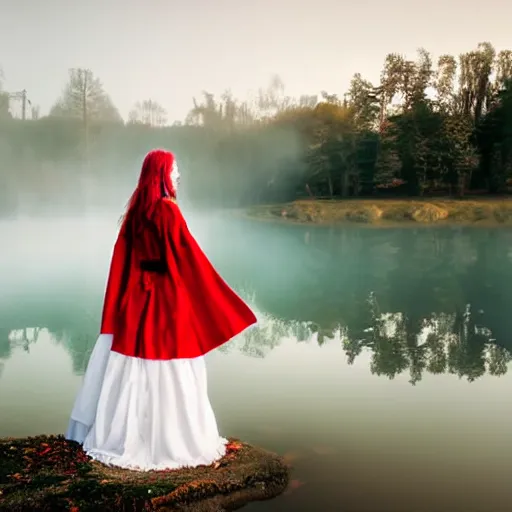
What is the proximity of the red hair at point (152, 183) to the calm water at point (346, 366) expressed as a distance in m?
1.55

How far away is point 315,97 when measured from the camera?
19219 millimetres

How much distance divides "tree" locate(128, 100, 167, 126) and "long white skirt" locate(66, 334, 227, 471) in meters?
16.1

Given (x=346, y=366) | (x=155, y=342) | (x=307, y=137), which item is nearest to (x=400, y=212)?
(x=307, y=137)

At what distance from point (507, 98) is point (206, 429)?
16.0 m

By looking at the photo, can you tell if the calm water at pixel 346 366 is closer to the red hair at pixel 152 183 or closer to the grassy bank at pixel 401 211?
the red hair at pixel 152 183

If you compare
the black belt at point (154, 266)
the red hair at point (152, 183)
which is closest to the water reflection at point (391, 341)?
the black belt at point (154, 266)

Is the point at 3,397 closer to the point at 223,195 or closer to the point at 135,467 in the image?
the point at 135,467

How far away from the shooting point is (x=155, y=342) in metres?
3.82

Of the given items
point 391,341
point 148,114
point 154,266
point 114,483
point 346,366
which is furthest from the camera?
point 148,114

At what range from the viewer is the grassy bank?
17719 millimetres

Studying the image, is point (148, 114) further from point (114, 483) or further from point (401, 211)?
point (114, 483)

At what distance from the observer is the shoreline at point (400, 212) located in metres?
17.7

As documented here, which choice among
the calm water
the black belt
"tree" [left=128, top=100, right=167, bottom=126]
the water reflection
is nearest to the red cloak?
the black belt

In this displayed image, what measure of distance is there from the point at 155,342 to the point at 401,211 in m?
15.1
